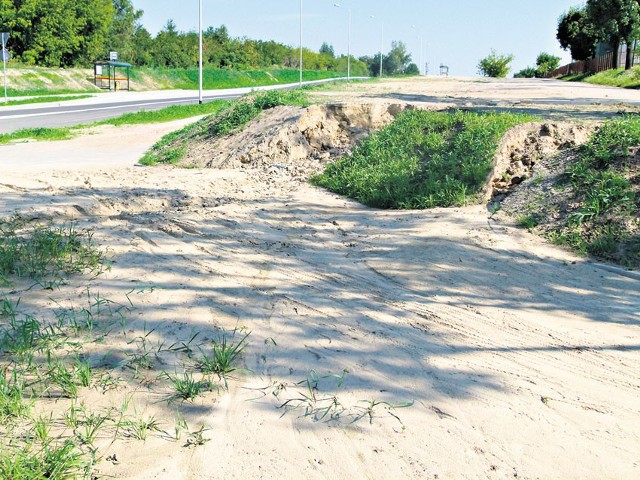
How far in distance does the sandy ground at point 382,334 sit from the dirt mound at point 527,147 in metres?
0.99

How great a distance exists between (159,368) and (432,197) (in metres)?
5.33

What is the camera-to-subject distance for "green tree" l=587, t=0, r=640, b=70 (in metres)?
37.5

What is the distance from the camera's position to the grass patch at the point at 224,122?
43.8 ft

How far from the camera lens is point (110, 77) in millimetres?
48500

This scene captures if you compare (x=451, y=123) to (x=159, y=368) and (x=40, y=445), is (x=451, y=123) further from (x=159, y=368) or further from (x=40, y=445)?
(x=40, y=445)

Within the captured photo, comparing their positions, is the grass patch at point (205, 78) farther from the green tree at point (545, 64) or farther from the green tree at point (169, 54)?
the green tree at point (545, 64)

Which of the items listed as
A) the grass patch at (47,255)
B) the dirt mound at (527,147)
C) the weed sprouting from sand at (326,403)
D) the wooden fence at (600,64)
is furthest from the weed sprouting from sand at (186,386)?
the wooden fence at (600,64)

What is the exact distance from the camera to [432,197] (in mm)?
8578

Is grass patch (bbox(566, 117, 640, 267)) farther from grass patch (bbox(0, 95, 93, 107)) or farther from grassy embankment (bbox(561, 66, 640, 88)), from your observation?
grass patch (bbox(0, 95, 93, 107))

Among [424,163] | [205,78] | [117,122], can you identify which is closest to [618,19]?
[117,122]

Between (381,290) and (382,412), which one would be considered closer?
(382,412)

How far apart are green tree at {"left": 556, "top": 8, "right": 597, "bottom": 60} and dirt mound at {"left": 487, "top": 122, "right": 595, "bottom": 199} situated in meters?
51.7

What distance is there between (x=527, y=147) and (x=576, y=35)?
57.0 meters

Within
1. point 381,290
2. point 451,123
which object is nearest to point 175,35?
point 451,123
